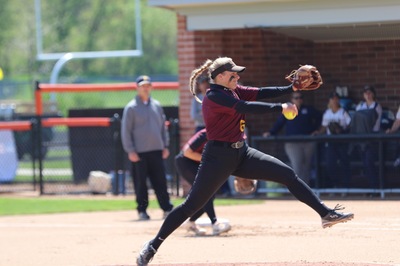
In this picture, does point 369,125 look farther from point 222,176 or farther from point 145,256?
point 145,256

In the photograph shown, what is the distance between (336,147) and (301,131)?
77 cm

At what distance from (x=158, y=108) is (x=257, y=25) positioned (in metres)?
2.53

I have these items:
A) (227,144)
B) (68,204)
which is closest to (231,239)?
(227,144)

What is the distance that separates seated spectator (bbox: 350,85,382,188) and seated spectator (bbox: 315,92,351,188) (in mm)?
299

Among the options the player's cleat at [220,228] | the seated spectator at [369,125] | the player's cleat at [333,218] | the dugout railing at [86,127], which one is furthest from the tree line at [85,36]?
the player's cleat at [333,218]

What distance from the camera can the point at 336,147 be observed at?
55.5 ft

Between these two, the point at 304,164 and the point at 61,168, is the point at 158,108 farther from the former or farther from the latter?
the point at 61,168

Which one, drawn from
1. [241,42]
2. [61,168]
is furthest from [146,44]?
[241,42]

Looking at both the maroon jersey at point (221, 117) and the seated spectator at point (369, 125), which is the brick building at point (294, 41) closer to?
the seated spectator at point (369, 125)

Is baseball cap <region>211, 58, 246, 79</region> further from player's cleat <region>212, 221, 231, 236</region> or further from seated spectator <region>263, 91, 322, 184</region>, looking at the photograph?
seated spectator <region>263, 91, 322, 184</region>

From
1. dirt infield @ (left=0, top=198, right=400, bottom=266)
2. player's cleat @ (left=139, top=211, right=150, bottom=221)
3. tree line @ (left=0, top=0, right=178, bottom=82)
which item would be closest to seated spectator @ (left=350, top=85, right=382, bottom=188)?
dirt infield @ (left=0, top=198, right=400, bottom=266)

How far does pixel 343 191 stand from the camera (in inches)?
658

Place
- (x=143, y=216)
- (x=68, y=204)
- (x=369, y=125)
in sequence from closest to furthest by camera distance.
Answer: (x=143, y=216) < (x=369, y=125) < (x=68, y=204)

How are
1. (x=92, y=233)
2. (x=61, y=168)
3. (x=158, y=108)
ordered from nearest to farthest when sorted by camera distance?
(x=92, y=233), (x=158, y=108), (x=61, y=168)
